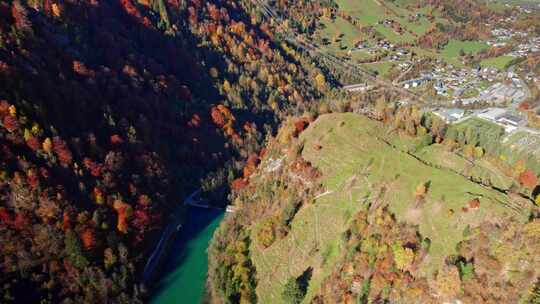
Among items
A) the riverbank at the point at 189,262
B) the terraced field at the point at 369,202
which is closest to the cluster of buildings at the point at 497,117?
the terraced field at the point at 369,202

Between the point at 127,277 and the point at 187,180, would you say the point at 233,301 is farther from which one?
the point at 187,180

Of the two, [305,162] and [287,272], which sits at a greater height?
[305,162]

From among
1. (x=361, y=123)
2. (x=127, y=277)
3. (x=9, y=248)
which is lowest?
(x=127, y=277)

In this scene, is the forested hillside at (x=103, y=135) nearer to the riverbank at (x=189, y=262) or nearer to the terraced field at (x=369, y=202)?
the riverbank at (x=189, y=262)

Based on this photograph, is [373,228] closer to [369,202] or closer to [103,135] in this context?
[369,202]

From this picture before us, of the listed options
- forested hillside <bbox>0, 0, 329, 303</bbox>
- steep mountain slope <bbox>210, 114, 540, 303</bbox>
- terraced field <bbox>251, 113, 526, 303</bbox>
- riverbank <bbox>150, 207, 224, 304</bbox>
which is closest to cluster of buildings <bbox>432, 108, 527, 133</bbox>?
forested hillside <bbox>0, 0, 329, 303</bbox>

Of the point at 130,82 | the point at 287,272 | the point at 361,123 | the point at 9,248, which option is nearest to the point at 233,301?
the point at 287,272

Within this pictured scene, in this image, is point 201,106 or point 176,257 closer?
point 176,257
